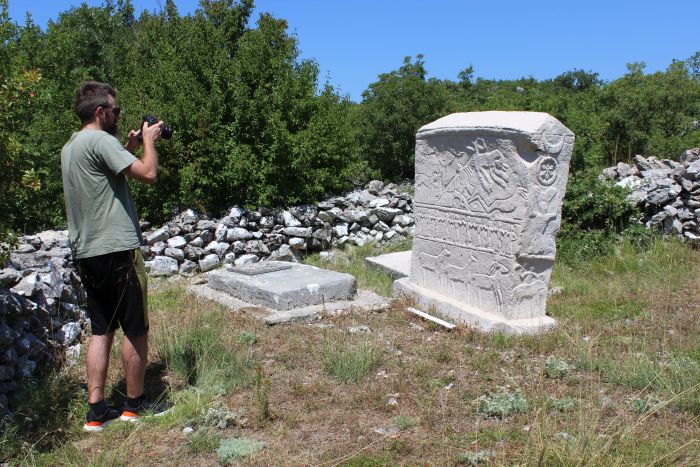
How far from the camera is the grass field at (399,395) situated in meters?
3.42

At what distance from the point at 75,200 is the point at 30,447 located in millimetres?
1446

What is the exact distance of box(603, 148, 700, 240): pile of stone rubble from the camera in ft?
28.4

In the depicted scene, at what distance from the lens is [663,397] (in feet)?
13.0

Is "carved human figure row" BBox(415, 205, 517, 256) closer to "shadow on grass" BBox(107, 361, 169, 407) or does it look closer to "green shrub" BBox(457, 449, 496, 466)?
"green shrub" BBox(457, 449, 496, 466)

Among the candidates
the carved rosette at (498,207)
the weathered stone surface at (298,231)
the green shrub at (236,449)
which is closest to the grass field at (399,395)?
the green shrub at (236,449)

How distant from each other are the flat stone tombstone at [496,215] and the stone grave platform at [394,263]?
129 centimetres

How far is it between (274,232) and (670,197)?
5878 millimetres

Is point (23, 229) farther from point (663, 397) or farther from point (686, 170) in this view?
point (686, 170)

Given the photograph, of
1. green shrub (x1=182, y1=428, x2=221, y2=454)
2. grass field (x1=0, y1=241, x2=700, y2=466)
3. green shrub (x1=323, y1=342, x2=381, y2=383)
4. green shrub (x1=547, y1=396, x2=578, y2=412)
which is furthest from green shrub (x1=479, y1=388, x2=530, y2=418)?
green shrub (x1=182, y1=428, x2=221, y2=454)

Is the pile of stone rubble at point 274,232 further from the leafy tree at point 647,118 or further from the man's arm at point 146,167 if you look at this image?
the leafy tree at point 647,118

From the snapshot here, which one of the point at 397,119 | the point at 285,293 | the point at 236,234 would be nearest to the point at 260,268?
the point at 285,293

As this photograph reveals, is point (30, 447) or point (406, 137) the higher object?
point (406, 137)

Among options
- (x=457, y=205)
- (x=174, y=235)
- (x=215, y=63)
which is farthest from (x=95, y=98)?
(x=215, y=63)

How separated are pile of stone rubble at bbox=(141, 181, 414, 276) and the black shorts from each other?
4675mm
